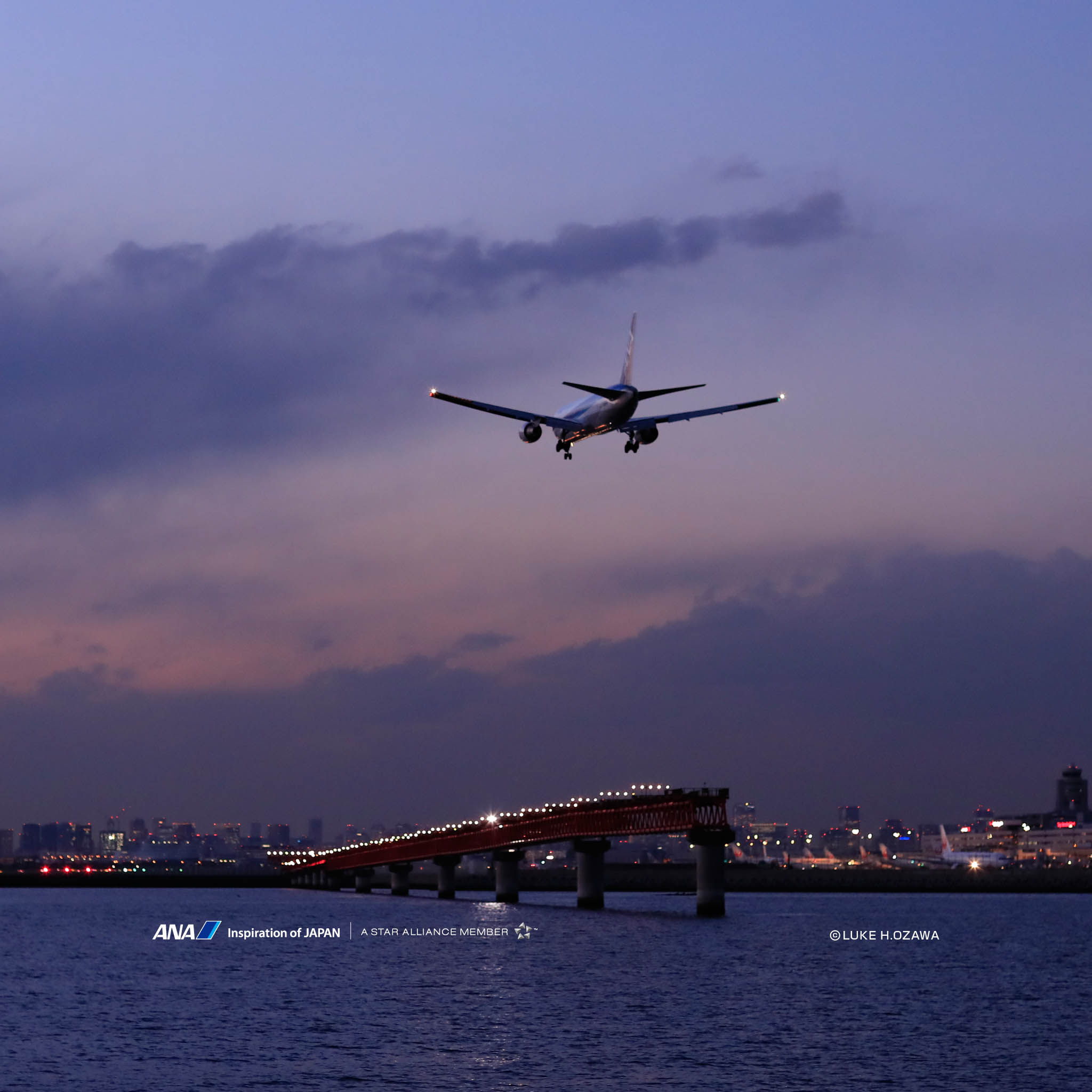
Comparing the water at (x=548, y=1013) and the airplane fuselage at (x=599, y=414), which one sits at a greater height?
the airplane fuselage at (x=599, y=414)

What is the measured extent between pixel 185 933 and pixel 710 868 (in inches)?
2278

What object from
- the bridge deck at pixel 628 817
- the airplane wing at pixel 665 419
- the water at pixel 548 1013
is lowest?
the water at pixel 548 1013

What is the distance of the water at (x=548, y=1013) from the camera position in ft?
228

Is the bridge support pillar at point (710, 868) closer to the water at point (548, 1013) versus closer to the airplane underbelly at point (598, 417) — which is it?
the water at point (548, 1013)

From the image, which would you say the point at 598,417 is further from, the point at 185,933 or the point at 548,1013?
the point at 185,933

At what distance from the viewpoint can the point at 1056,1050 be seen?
7725 centimetres

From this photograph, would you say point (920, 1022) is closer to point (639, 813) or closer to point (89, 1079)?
point (89, 1079)

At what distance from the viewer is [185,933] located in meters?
178

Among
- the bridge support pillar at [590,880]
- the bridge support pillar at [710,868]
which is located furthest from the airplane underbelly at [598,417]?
the bridge support pillar at [590,880]

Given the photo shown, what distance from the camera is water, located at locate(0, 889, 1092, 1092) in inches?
2736

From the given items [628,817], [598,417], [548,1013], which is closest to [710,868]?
[628,817]

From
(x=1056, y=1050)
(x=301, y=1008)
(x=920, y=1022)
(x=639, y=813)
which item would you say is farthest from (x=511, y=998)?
(x=639, y=813)

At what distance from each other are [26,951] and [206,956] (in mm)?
19009

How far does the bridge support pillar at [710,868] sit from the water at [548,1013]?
9595mm
